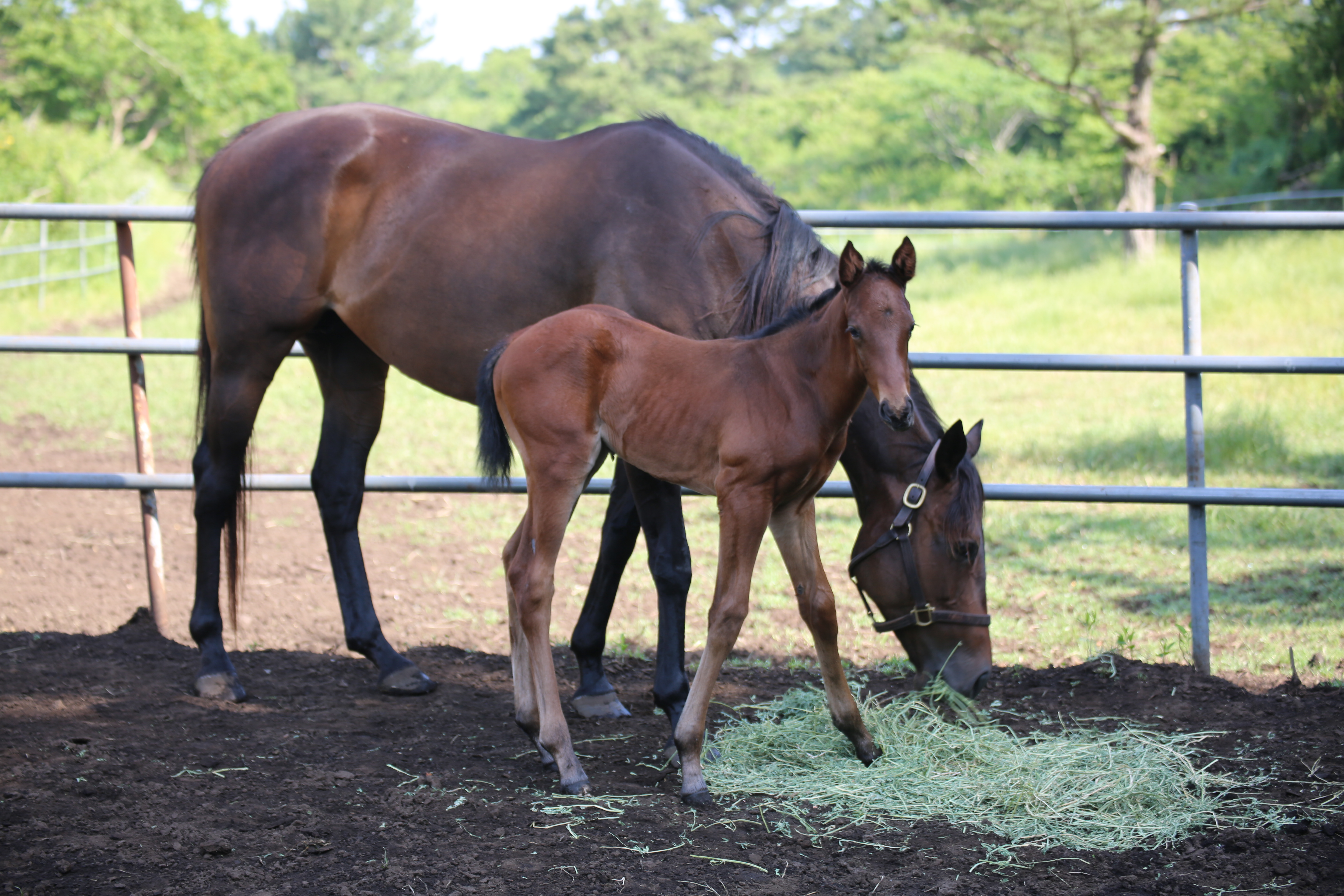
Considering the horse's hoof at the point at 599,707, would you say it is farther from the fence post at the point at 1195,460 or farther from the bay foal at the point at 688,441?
the fence post at the point at 1195,460

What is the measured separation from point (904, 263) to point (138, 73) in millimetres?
40483

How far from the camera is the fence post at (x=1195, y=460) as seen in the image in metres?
3.90

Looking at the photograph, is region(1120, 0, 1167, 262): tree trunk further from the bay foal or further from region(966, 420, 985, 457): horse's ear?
the bay foal

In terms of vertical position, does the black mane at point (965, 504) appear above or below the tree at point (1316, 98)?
below

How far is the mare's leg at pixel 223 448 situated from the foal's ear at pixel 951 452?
242 centimetres

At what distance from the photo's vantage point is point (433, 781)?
295 centimetres

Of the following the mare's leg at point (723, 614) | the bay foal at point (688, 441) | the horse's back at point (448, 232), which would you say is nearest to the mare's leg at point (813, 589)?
the bay foal at point (688, 441)

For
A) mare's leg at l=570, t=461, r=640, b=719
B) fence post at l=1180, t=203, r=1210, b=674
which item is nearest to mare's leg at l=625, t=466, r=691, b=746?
mare's leg at l=570, t=461, r=640, b=719

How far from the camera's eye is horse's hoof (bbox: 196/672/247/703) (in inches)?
147

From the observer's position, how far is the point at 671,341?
2967 millimetres

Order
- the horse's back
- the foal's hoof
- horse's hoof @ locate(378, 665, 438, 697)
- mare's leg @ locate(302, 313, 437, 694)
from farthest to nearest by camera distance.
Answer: mare's leg @ locate(302, 313, 437, 694) → horse's hoof @ locate(378, 665, 438, 697) → the horse's back → the foal's hoof

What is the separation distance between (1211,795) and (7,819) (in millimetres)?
3148

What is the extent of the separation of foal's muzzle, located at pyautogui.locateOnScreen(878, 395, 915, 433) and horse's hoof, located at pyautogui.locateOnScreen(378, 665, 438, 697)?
2249 millimetres

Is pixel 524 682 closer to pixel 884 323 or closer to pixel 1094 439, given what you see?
pixel 884 323
